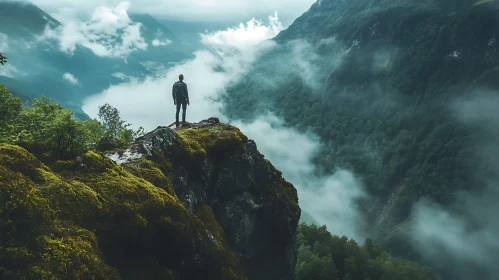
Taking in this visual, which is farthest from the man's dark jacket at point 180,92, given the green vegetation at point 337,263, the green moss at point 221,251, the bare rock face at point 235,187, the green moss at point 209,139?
the green vegetation at point 337,263

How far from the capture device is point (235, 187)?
75.4 ft

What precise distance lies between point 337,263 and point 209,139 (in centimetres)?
8091

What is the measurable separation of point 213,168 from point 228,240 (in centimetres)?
506

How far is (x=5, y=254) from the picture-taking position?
7.52 m

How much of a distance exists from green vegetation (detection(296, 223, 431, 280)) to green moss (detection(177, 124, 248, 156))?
5997cm

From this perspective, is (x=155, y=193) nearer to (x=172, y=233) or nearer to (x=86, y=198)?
(x=172, y=233)

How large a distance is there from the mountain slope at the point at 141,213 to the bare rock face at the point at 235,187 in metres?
0.07

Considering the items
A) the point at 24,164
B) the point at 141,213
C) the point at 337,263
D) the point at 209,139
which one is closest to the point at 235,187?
the point at 209,139

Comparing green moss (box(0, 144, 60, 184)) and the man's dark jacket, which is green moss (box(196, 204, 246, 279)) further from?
the man's dark jacket

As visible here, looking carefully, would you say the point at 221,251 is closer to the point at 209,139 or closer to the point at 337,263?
the point at 209,139

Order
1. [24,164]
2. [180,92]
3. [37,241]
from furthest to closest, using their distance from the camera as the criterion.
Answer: [180,92] → [24,164] → [37,241]

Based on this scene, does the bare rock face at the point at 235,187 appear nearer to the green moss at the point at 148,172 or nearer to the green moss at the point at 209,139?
the green moss at the point at 209,139

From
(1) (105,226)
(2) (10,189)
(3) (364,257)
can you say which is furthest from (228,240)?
(3) (364,257)

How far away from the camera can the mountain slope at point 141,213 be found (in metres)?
8.33
